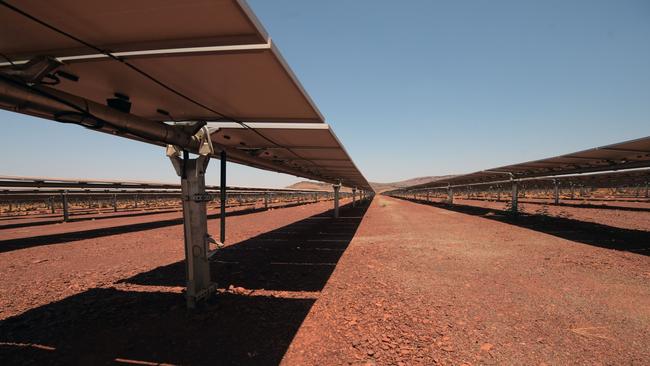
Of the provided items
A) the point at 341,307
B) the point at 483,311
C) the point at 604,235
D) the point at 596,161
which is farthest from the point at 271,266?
the point at 596,161

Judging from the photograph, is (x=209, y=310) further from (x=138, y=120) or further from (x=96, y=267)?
(x=96, y=267)

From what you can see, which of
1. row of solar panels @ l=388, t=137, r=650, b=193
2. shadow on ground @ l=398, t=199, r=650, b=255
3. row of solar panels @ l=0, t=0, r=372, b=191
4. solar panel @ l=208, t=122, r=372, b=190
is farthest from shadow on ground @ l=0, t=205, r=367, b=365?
row of solar panels @ l=388, t=137, r=650, b=193

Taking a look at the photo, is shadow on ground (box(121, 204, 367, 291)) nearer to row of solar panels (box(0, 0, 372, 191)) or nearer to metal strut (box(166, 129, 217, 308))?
metal strut (box(166, 129, 217, 308))

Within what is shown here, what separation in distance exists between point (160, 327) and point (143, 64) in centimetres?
395

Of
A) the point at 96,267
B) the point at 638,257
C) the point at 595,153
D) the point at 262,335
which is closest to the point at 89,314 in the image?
the point at 262,335

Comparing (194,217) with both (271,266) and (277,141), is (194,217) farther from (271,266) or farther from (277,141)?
(277,141)

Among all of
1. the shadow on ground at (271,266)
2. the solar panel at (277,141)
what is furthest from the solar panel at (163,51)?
the shadow on ground at (271,266)

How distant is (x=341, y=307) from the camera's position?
16.9ft

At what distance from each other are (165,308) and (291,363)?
3026 mm

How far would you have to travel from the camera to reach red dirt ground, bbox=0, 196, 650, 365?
3723 mm

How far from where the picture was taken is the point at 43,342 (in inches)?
159

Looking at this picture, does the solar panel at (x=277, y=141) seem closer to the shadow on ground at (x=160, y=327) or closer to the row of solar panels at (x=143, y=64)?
the row of solar panels at (x=143, y=64)

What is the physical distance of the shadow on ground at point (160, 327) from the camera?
3.68 meters

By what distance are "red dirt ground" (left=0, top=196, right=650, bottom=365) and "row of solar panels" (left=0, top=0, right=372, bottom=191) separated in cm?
319
